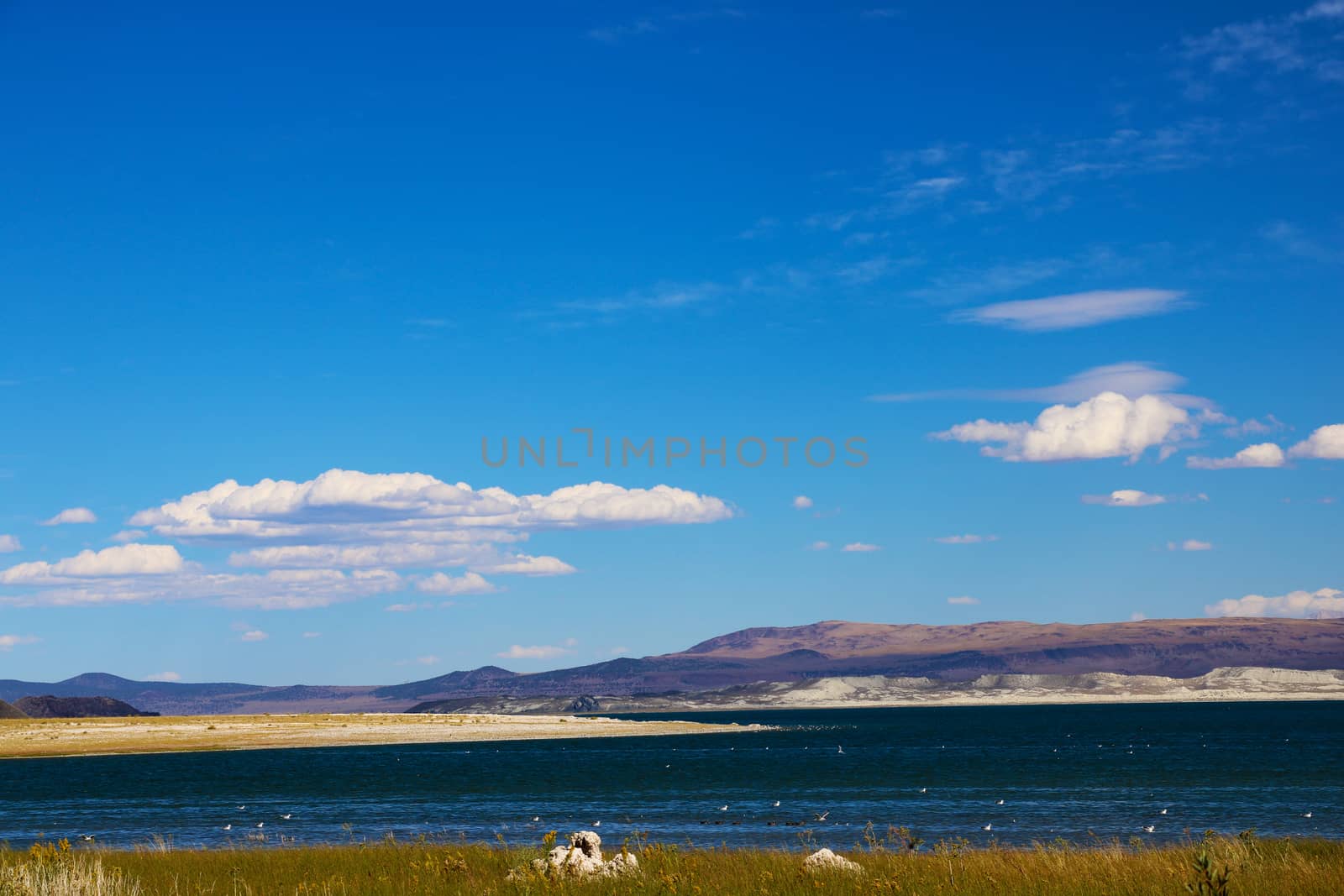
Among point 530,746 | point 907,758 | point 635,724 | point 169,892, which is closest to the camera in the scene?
point 169,892

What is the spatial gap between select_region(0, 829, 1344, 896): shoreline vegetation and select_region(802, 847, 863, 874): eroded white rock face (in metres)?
0.09

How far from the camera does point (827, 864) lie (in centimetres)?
2630

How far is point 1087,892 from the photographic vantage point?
21.3 meters

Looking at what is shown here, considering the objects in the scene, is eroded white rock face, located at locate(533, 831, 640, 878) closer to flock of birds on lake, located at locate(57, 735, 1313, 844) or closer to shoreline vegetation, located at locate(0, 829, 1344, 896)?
shoreline vegetation, located at locate(0, 829, 1344, 896)

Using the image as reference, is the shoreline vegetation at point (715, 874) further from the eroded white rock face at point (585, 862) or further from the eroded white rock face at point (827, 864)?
the eroded white rock face at point (585, 862)

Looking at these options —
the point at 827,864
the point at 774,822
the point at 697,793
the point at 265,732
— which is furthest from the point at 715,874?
the point at 265,732

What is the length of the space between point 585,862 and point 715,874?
279 cm

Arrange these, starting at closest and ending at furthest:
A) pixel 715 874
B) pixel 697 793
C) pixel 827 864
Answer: pixel 715 874 < pixel 827 864 < pixel 697 793

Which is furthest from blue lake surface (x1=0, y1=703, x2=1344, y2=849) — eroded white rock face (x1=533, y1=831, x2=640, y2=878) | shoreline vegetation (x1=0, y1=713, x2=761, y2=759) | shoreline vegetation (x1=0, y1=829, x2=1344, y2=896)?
eroded white rock face (x1=533, y1=831, x2=640, y2=878)

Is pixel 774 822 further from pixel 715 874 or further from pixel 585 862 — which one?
pixel 585 862

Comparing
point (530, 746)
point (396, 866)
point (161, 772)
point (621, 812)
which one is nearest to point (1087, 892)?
point (396, 866)

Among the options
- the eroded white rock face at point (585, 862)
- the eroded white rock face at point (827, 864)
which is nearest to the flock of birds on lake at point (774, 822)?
Result: the eroded white rock face at point (827, 864)

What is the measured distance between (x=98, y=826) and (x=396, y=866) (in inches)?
1287

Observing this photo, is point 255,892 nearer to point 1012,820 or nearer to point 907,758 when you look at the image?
point 1012,820
